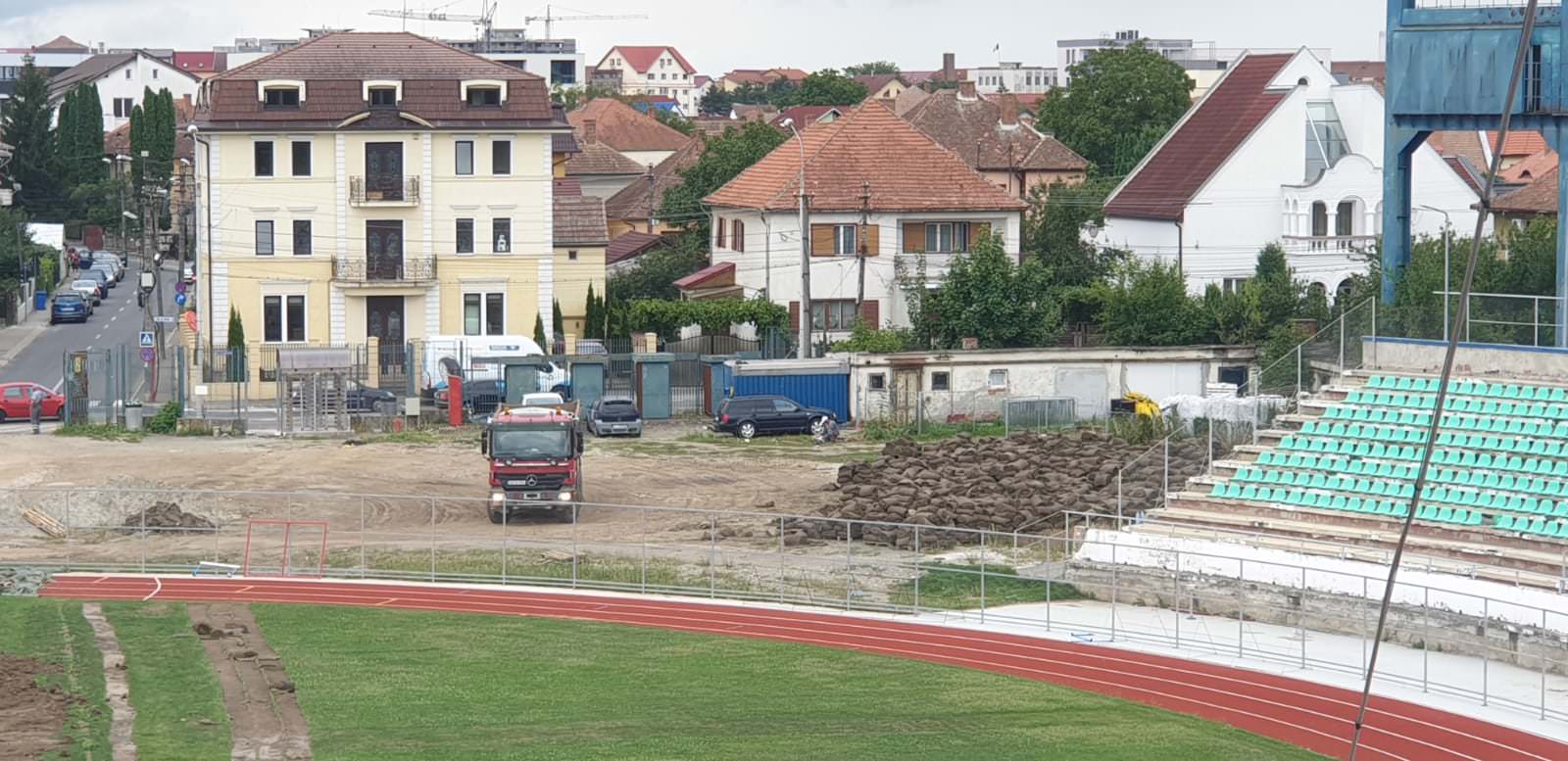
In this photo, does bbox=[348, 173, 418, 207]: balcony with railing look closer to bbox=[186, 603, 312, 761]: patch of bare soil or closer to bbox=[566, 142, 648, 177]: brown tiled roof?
bbox=[186, 603, 312, 761]: patch of bare soil

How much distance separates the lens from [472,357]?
215ft

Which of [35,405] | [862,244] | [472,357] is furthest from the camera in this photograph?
[862,244]

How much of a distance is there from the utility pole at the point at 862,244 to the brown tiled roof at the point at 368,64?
12192mm

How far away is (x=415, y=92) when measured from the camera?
73562 mm

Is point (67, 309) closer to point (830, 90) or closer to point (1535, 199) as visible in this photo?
point (1535, 199)

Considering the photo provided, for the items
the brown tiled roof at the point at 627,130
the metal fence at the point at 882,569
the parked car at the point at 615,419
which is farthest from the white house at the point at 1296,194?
the brown tiled roof at the point at 627,130

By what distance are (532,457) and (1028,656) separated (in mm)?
15657

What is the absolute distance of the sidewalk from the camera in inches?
3187

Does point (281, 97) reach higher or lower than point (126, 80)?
lower

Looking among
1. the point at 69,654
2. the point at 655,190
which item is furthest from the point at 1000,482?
the point at 655,190

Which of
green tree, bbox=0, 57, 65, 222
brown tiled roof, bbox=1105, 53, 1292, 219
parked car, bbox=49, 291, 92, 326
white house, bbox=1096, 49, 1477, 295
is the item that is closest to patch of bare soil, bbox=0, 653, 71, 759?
white house, bbox=1096, 49, 1477, 295

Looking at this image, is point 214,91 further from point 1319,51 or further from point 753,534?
point 1319,51

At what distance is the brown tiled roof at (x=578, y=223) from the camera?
77.2 m

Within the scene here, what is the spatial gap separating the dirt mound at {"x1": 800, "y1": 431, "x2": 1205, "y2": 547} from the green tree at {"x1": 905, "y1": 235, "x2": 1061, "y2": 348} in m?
11.5
